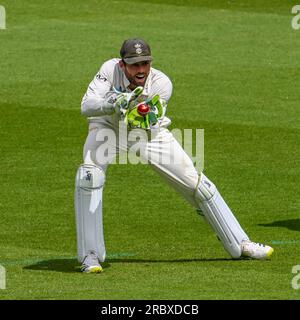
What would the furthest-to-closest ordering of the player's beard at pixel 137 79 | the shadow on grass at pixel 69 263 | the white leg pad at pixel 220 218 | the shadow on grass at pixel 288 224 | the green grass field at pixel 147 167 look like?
the shadow on grass at pixel 288 224, the white leg pad at pixel 220 218, the shadow on grass at pixel 69 263, the player's beard at pixel 137 79, the green grass field at pixel 147 167

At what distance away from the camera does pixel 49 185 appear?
52.2 ft

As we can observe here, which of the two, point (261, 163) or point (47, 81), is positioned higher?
point (47, 81)

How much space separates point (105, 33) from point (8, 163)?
29.4 ft

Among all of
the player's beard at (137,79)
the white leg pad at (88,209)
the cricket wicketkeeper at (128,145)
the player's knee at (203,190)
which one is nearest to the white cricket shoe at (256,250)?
the cricket wicketkeeper at (128,145)

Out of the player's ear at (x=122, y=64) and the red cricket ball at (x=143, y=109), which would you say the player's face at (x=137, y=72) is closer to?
the player's ear at (x=122, y=64)

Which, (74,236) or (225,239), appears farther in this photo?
(74,236)

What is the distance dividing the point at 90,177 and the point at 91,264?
30.0 inches

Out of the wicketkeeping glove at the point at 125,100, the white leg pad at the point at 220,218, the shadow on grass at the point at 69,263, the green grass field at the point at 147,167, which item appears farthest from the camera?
the white leg pad at the point at 220,218

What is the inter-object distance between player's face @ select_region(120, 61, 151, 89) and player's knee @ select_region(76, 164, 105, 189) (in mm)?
816

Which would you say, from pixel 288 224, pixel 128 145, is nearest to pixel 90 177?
pixel 128 145

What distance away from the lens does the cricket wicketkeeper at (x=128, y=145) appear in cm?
1101
